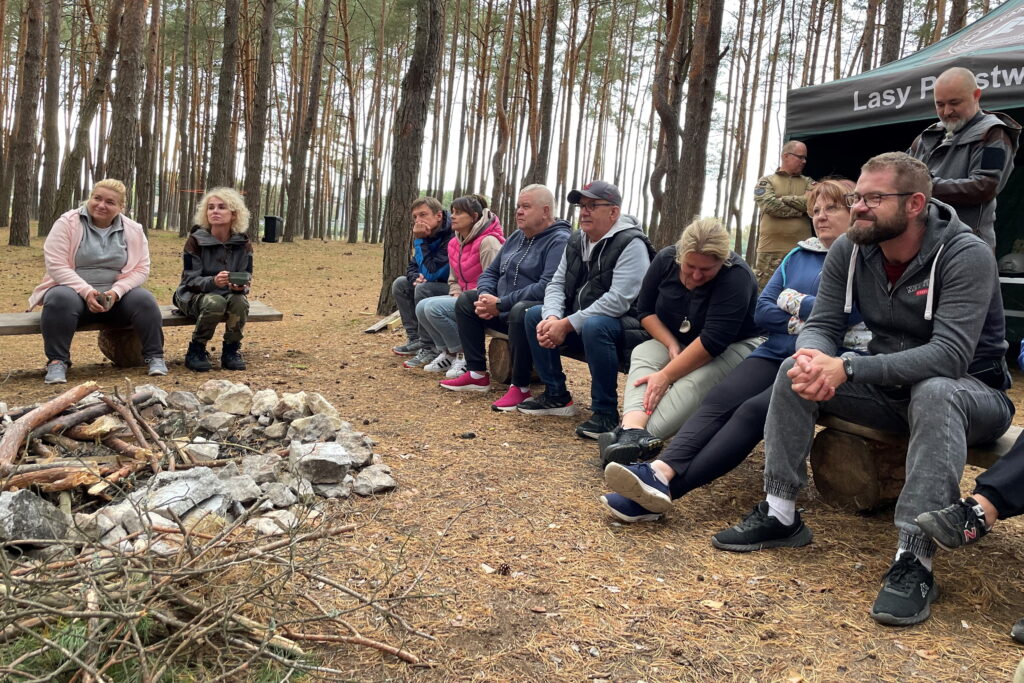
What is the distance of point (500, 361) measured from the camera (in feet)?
17.2

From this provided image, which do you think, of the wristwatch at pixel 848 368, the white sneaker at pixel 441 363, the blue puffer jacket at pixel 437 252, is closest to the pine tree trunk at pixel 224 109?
the blue puffer jacket at pixel 437 252

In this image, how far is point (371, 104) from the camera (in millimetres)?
26047

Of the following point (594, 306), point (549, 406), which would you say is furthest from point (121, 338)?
point (594, 306)

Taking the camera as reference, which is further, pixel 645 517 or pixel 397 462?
pixel 397 462

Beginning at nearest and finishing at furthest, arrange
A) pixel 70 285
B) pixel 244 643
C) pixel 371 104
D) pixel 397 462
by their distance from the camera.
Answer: pixel 244 643
pixel 397 462
pixel 70 285
pixel 371 104

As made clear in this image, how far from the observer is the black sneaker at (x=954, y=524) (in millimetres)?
2139

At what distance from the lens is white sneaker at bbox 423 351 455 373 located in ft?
18.7

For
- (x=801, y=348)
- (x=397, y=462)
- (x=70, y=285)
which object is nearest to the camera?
(x=801, y=348)

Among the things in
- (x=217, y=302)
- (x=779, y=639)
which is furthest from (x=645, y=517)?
(x=217, y=302)

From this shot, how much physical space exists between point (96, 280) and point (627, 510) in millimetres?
4131

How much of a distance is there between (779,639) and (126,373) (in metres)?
4.78

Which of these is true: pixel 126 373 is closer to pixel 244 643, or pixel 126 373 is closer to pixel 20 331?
pixel 20 331

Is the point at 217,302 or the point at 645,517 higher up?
the point at 217,302

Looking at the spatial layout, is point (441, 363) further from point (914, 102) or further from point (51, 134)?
point (51, 134)
